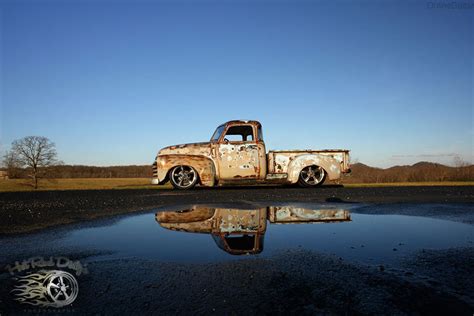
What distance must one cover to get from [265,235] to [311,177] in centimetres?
697

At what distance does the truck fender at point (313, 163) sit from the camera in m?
8.98

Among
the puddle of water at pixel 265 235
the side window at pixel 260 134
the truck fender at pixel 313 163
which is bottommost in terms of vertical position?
the puddle of water at pixel 265 235

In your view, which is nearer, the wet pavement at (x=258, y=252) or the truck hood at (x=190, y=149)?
the wet pavement at (x=258, y=252)

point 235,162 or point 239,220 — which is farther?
A: point 235,162

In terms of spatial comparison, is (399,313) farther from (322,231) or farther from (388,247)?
(322,231)

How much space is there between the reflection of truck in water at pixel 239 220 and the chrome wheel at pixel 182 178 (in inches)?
Result: 162

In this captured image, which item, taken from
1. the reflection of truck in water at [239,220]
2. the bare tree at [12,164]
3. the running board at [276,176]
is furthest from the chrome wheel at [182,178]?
the bare tree at [12,164]

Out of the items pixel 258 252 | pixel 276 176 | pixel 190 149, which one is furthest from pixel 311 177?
pixel 258 252

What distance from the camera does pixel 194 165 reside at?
855cm

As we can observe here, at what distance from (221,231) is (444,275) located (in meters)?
1.95

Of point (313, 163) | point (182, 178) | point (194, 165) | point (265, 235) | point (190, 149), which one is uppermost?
point (190, 149)

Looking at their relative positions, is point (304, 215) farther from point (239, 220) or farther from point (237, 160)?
point (237, 160)

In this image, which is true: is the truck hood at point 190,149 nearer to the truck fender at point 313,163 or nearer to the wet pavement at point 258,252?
the truck fender at point 313,163

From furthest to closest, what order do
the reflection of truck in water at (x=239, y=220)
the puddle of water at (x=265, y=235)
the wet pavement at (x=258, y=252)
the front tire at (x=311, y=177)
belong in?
1. the front tire at (x=311, y=177)
2. the reflection of truck in water at (x=239, y=220)
3. the puddle of water at (x=265, y=235)
4. the wet pavement at (x=258, y=252)
